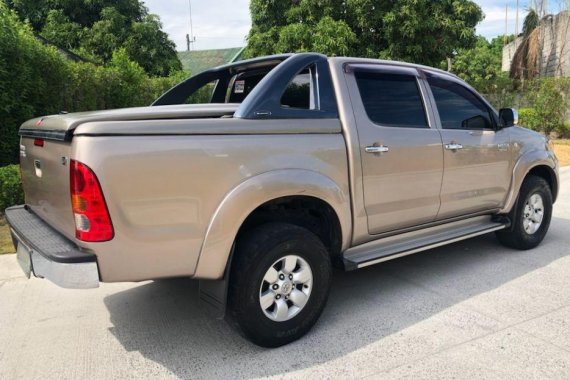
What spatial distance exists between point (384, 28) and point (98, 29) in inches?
382

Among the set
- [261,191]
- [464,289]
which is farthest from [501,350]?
[261,191]

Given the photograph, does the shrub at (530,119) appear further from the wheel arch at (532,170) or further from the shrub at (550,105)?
the wheel arch at (532,170)

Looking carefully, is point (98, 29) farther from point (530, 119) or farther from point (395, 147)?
point (395, 147)

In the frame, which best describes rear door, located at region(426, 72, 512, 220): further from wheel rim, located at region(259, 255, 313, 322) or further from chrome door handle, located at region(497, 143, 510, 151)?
wheel rim, located at region(259, 255, 313, 322)

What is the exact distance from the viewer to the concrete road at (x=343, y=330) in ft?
9.76

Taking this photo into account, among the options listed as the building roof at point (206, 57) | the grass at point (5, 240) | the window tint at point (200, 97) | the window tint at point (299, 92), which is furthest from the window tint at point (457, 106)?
the building roof at point (206, 57)

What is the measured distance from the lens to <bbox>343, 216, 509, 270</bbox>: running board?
3.61 metres

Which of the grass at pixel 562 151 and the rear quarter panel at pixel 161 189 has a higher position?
the rear quarter panel at pixel 161 189

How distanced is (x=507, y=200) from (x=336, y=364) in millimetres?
2825

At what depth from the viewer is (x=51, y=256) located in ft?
8.71

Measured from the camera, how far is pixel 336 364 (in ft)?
9.89

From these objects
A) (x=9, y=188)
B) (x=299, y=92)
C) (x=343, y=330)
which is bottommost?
(x=343, y=330)

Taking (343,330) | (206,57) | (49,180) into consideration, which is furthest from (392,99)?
(206,57)

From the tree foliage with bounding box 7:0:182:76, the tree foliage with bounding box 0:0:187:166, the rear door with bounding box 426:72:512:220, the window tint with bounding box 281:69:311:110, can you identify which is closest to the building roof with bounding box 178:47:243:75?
the tree foliage with bounding box 7:0:182:76
